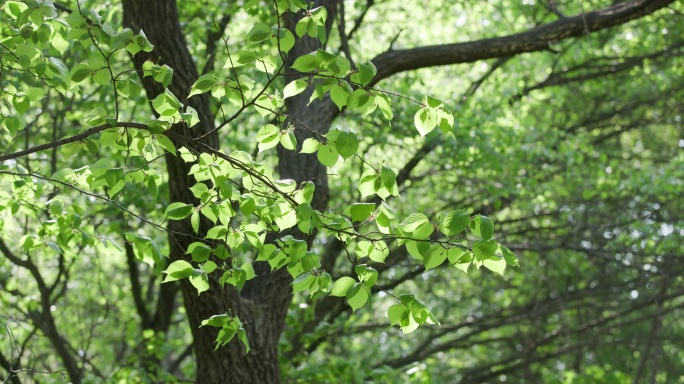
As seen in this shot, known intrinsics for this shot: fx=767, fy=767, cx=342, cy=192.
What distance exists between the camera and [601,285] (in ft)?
38.7

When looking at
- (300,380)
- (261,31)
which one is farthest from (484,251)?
(300,380)

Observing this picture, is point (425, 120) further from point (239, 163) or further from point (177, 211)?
point (177, 211)

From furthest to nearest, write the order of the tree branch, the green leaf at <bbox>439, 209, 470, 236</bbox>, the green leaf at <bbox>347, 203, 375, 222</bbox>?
the tree branch < the green leaf at <bbox>347, 203, 375, 222</bbox> < the green leaf at <bbox>439, 209, 470, 236</bbox>

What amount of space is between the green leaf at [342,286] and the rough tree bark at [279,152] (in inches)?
69.5

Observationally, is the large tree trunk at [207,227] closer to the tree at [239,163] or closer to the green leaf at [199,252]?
the tree at [239,163]

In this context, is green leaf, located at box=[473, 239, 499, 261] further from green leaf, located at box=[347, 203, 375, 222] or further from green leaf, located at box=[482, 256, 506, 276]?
green leaf, located at box=[347, 203, 375, 222]

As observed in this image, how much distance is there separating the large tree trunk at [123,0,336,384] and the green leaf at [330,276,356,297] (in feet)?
4.95

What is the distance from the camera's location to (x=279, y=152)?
5.56 meters

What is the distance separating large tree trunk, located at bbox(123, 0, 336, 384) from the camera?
4551mm

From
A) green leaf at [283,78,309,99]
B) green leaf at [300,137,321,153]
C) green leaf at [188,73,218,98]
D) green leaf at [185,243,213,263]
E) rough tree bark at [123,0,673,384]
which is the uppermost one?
rough tree bark at [123,0,673,384]

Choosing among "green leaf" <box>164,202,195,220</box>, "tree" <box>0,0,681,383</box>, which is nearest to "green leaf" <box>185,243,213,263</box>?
"tree" <box>0,0,681,383</box>

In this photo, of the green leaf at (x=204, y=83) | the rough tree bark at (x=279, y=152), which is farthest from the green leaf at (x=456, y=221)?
the rough tree bark at (x=279, y=152)

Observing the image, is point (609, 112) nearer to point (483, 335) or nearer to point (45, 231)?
point (483, 335)

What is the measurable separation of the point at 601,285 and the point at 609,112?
2669 millimetres
